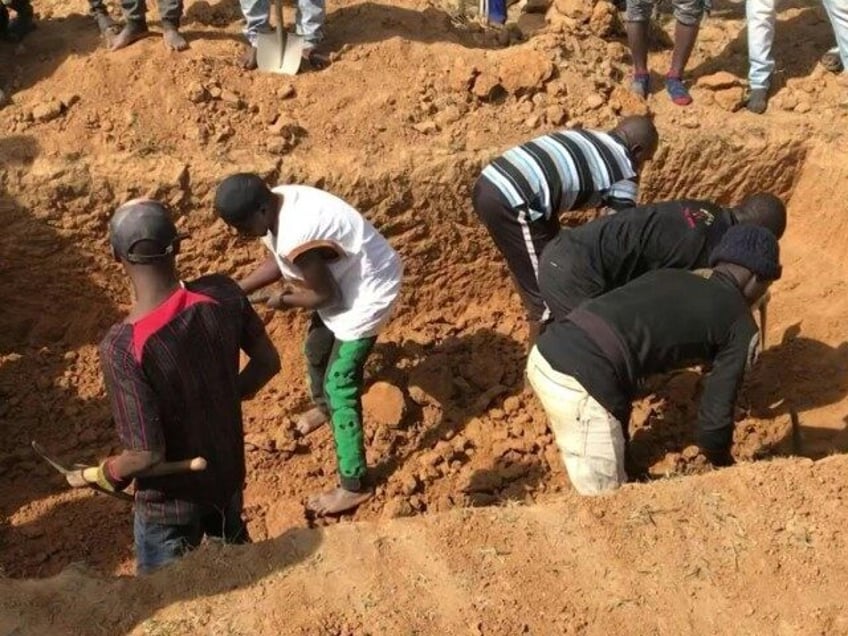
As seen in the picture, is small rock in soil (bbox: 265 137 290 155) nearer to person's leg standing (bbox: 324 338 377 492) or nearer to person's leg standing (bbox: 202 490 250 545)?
→ person's leg standing (bbox: 324 338 377 492)

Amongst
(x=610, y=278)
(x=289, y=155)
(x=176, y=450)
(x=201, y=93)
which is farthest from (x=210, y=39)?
(x=176, y=450)

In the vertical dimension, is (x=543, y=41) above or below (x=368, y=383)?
above

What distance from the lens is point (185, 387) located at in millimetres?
3094

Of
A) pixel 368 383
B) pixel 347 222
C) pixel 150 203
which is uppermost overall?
pixel 150 203

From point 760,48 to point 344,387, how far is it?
390cm

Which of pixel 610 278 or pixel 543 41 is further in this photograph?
pixel 543 41

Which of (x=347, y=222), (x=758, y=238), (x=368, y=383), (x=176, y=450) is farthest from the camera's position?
(x=368, y=383)

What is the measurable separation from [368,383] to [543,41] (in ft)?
8.64

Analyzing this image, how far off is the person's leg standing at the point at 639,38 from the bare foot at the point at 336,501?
3.39 metres

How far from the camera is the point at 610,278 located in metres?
4.37

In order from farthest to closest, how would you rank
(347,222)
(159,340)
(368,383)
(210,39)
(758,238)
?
1. (210,39)
2. (368,383)
3. (347,222)
4. (758,238)
5. (159,340)

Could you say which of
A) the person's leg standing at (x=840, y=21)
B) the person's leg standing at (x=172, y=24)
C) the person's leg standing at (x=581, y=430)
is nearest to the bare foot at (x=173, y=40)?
the person's leg standing at (x=172, y=24)

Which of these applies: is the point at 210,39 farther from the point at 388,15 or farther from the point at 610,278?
the point at 610,278

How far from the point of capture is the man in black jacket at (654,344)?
367cm
